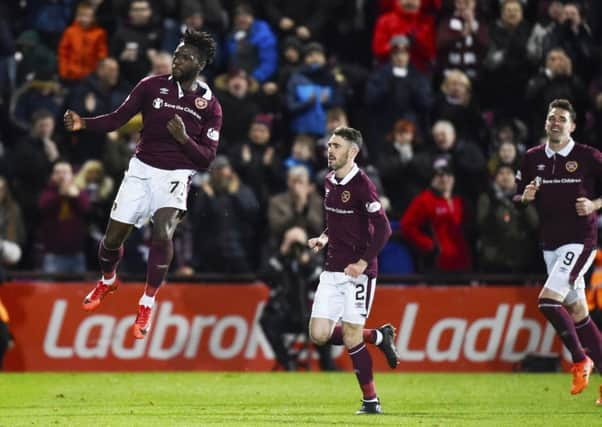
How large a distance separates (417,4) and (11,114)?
5802 millimetres

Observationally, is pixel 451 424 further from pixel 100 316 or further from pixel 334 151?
pixel 100 316

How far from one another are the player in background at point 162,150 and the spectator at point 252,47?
692 cm

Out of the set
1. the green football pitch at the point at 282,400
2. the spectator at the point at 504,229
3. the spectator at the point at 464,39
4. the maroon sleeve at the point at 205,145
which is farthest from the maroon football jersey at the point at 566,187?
the spectator at the point at 464,39

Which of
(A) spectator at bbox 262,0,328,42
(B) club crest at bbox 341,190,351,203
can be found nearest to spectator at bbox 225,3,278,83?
(A) spectator at bbox 262,0,328,42

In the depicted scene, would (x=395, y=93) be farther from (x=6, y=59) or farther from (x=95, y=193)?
(x=6, y=59)

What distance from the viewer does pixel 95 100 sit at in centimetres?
1898

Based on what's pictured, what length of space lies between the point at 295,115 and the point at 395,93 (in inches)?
54.5

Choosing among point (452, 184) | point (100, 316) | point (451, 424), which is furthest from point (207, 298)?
point (451, 424)

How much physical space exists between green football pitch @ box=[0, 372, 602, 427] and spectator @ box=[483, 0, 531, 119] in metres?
4.42

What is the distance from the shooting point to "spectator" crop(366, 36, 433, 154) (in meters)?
19.7

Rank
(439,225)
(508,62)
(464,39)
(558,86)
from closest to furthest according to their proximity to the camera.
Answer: (439,225)
(558,86)
(508,62)
(464,39)

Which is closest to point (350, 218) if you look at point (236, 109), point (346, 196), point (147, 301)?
point (346, 196)

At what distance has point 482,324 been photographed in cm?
1861

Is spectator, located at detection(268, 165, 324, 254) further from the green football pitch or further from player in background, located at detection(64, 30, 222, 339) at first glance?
player in background, located at detection(64, 30, 222, 339)
